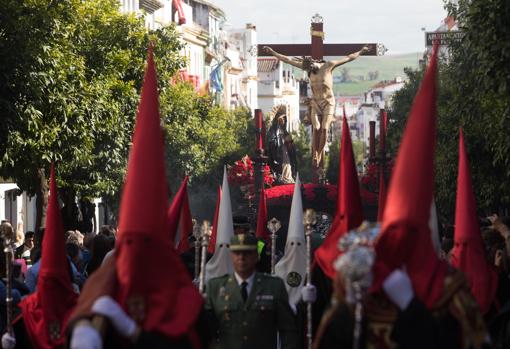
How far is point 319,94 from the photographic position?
44625 millimetres

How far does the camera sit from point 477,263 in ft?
36.6

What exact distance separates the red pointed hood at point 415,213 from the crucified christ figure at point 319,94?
35.9m

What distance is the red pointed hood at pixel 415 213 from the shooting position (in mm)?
7629

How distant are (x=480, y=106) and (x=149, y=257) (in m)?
19.8

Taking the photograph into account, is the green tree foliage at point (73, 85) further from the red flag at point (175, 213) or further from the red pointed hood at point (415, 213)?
the red pointed hood at point (415, 213)

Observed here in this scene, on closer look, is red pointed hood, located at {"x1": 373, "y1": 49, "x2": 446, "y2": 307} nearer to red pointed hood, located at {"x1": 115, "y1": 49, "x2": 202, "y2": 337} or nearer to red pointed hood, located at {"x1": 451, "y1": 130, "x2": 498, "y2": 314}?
red pointed hood, located at {"x1": 115, "y1": 49, "x2": 202, "y2": 337}

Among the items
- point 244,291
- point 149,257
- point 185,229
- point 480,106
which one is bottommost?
point 244,291

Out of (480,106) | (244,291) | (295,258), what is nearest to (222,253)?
(295,258)

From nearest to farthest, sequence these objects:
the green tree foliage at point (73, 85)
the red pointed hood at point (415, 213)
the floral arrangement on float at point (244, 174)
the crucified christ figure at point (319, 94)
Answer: the red pointed hood at point (415, 213), the green tree foliage at point (73, 85), the floral arrangement on float at point (244, 174), the crucified christ figure at point (319, 94)

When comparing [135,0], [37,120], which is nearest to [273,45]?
[37,120]

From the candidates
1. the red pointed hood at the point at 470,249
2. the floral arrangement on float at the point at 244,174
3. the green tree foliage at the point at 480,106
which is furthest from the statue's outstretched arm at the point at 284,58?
the red pointed hood at the point at 470,249

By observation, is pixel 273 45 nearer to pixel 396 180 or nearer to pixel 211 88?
pixel 396 180

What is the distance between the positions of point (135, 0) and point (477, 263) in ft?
222

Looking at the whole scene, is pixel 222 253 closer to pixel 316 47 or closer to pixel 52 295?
pixel 52 295
